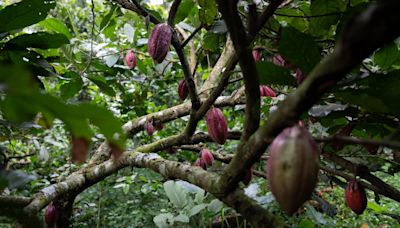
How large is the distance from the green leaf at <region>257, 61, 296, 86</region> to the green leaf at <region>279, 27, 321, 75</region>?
11 centimetres

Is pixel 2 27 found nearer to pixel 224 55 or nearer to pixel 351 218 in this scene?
pixel 224 55

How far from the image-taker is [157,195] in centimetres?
243

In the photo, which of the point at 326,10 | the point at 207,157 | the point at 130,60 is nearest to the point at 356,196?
the point at 326,10

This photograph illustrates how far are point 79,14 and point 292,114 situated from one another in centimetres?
360

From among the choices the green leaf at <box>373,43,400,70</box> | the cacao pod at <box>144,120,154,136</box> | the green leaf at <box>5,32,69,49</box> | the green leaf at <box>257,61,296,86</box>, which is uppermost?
the cacao pod at <box>144,120,154,136</box>

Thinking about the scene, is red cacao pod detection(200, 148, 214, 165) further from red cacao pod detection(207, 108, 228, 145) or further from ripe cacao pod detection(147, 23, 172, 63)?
→ ripe cacao pod detection(147, 23, 172, 63)

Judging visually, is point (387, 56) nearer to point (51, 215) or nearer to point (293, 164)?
point (293, 164)

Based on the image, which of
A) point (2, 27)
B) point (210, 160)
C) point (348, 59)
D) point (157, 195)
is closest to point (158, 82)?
point (157, 195)

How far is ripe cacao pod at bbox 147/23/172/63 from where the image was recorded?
2.96 ft

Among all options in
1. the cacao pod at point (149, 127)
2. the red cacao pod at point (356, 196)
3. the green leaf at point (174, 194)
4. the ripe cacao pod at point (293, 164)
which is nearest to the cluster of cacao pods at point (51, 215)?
the green leaf at point (174, 194)

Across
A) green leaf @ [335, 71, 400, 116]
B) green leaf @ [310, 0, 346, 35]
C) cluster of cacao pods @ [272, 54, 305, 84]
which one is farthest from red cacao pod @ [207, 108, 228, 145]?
green leaf @ [335, 71, 400, 116]

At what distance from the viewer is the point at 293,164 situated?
0.39 meters

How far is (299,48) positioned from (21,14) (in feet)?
2.01

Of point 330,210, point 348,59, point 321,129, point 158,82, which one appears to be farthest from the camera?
point 158,82
